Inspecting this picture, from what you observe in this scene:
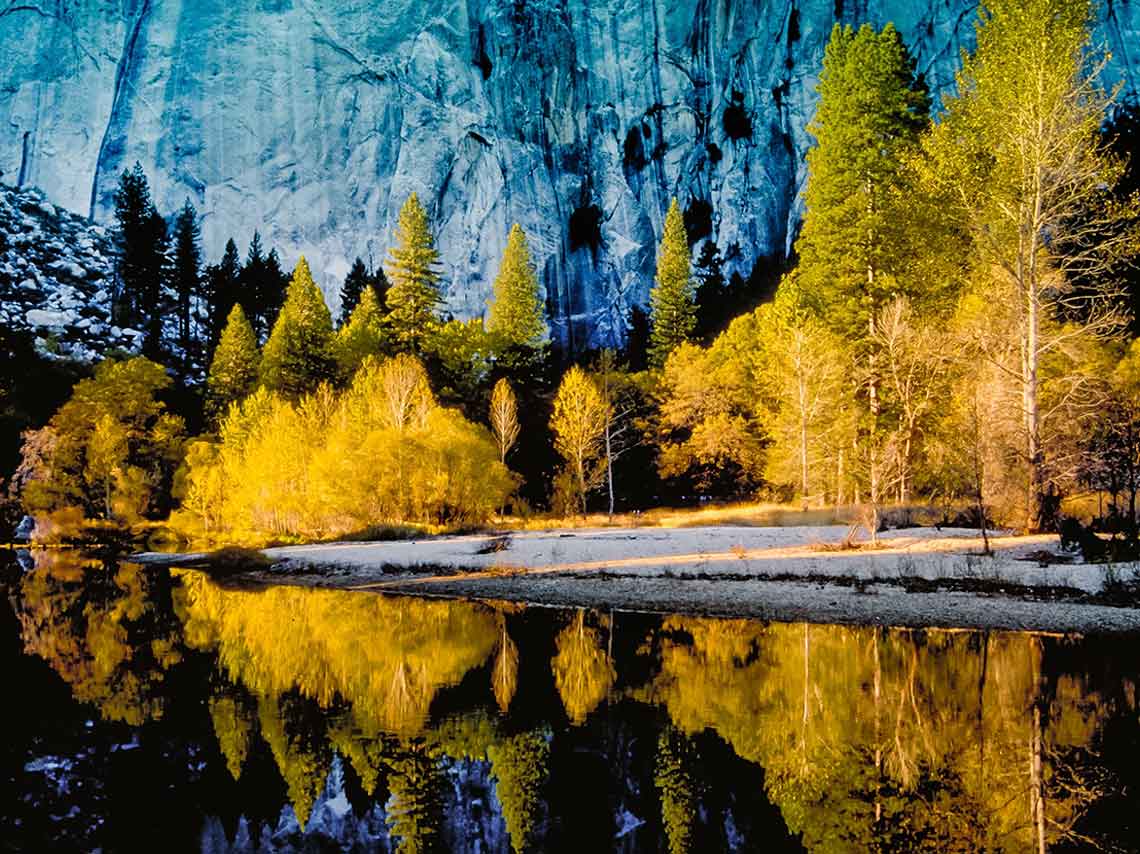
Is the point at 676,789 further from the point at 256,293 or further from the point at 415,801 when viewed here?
the point at 256,293

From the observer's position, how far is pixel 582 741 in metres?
10.7

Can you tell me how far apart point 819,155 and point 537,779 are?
1156 inches

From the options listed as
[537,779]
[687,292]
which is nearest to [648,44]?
[687,292]

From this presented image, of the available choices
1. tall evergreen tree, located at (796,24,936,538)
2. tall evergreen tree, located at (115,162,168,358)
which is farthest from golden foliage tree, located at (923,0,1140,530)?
tall evergreen tree, located at (115,162,168,358)

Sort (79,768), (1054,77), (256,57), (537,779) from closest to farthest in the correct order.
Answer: (537,779) → (79,768) → (1054,77) → (256,57)

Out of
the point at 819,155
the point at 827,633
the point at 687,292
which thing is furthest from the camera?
the point at 687,292

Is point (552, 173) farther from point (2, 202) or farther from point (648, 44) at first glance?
→ point (2, 202)

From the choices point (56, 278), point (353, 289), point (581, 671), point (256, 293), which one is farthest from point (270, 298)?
point (581, 671)

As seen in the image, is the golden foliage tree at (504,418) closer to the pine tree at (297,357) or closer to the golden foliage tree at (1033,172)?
the pine tree at (297,357)

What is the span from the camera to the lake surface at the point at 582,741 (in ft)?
26.7

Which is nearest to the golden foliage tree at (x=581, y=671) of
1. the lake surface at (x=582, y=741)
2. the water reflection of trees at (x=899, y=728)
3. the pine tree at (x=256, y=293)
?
the lake surface at (x=582, y=741)

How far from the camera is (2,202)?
96062 millimetres

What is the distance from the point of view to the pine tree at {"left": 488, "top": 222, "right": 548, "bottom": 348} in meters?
57.0

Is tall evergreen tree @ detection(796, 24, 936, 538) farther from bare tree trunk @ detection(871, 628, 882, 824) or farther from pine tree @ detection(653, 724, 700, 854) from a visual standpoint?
pine tree @ detection(653, 724, 700, 854)
